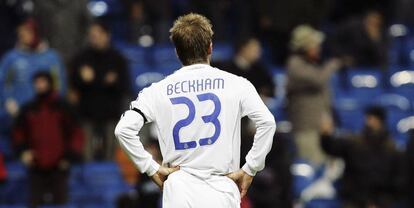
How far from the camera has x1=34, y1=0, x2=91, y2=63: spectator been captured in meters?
13.8

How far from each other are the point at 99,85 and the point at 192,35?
21.4ft

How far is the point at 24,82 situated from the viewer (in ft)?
42.9

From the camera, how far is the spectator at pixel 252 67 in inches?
502

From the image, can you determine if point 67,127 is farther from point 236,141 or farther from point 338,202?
point 236,141

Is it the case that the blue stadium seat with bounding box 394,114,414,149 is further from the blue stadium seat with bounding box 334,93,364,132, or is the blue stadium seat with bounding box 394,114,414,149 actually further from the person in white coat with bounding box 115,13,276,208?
the person in white coat with bounding box 115,13,276,208

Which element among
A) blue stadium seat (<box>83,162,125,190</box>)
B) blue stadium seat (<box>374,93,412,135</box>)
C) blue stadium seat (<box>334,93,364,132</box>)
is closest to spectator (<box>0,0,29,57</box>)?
blue stadium seat (<box>83,162,125,190</box>)

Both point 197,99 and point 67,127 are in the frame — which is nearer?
point 197,99

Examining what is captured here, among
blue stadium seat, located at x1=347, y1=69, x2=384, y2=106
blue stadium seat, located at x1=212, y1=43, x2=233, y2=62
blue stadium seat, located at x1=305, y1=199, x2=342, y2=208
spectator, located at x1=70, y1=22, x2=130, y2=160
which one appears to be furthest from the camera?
blue stadium seat, located at x1=347, y1=69, x2=384, y2=106

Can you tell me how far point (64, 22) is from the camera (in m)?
13.8

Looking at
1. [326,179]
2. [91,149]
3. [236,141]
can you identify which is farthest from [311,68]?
[236,141]

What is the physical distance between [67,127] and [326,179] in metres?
2.65

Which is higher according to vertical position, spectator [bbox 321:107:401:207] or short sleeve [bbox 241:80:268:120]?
short sleeve [bbox 241:80:268:120]

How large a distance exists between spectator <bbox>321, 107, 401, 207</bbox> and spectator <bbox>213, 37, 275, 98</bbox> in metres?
0.89

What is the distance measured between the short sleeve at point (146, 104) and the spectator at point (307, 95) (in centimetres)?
679
